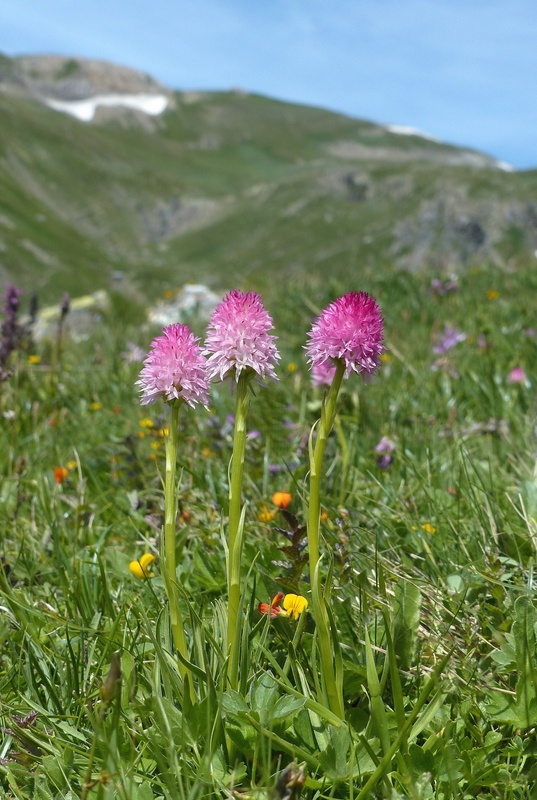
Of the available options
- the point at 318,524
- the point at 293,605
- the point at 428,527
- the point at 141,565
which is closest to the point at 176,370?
the point at 318,524

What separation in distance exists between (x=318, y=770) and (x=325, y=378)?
7.30ft

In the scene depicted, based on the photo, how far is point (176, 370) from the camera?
154cm

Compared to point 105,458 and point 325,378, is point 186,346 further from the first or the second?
point 105,458

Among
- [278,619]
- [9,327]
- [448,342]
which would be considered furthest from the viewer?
[448,342]

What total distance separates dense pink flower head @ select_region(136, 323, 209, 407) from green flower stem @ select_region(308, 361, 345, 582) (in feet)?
0.91

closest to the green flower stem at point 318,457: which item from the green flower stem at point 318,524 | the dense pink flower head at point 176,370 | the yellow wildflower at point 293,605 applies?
the green flower stem at point 318,524

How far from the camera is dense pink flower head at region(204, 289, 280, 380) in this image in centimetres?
150

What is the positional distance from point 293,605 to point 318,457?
0.66m

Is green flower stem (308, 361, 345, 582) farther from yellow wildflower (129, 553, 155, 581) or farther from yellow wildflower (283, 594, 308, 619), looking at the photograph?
yellow wildflower (129, 553, 155, 581)

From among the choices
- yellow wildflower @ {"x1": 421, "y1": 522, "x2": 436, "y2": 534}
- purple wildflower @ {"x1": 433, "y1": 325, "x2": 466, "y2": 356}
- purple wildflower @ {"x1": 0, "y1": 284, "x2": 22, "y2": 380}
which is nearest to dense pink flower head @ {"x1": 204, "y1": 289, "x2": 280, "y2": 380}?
yellow wildflower @ {"x1": 421, "y1": 522, "x2": 436, "y2": 534}

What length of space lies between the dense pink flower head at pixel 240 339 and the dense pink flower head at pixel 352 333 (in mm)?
125

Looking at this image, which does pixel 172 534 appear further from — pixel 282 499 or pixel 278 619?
pixel 282 499

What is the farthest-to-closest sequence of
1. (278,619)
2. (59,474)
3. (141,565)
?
(59,474), (141,565), (278,619)

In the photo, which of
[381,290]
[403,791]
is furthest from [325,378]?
[381,290]
